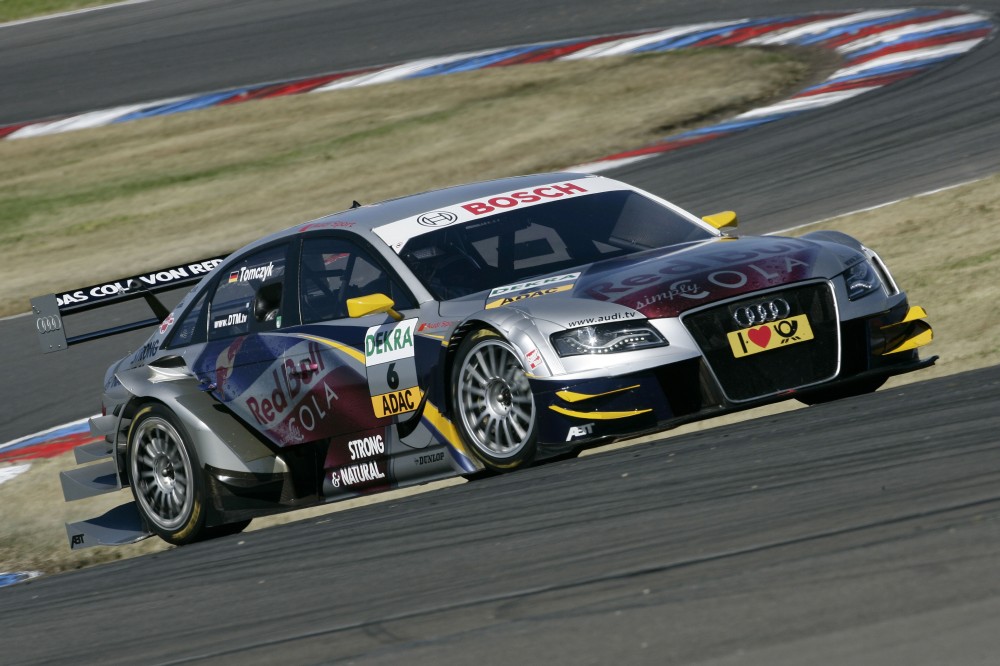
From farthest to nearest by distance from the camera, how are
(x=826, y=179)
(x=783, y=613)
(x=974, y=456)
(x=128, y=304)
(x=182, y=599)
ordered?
(x=128, y=304) < (x=826, y=179) < (x=182, y=599) < (x=974, y=456) < (x=783, y=613)

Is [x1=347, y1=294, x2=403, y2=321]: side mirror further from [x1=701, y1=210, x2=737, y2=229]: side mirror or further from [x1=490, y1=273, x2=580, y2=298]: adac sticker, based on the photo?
[x1=701, y1=210, x2=737, y2=229]: side mirror

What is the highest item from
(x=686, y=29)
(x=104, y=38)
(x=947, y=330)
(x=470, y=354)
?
(x=104, y=38)

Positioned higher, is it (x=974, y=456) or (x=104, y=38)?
(x=104, y=38)

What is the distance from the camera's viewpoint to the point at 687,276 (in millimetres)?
6430

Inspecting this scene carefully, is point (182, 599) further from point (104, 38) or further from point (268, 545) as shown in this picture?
point (104, 38)

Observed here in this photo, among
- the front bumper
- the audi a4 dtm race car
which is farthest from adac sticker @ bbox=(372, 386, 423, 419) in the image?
the front bumper

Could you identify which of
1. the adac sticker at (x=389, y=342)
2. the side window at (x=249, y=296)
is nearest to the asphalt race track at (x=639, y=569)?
the adac sticker at (x=389, y=342)

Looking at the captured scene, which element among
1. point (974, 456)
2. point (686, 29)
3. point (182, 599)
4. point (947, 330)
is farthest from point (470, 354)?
point (686, 29)

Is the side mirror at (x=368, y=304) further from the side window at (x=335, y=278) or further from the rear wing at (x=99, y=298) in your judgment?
the rear wing at (x=99, y=298)

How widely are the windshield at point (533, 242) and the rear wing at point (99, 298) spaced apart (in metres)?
1.68

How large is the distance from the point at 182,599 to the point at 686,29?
16302 millimetres

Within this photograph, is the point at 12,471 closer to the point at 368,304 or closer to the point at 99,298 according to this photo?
the point at 99,298

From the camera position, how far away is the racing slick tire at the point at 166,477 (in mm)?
7543

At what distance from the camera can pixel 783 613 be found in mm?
3635
